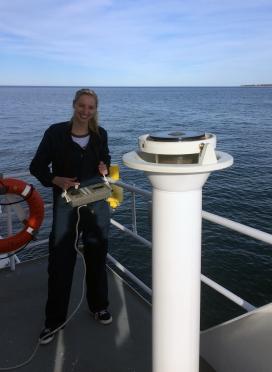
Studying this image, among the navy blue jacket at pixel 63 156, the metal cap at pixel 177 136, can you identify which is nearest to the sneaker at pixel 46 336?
the navy blue jacket at pixel 63 156

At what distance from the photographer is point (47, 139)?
234 cm

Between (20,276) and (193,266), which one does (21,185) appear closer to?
(20,276)

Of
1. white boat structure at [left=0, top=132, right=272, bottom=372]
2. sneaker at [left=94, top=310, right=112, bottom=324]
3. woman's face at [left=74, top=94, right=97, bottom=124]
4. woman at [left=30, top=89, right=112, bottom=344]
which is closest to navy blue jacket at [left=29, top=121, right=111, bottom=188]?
woman at [left=30, top=89, right=112, bottom=344]

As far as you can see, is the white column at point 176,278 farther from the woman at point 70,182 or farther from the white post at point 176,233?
the woman at point 70,182

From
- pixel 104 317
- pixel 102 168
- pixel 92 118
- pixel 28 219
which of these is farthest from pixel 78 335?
pixel 92 118

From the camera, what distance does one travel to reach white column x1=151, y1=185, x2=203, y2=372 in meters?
1.24

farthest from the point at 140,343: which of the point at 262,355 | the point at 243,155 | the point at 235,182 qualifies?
the point at 243,155

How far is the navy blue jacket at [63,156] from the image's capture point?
91.9 inches

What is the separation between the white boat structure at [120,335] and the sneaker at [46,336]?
4 centimetres

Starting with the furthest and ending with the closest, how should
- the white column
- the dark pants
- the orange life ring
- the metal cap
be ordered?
the orange life ring
the dark pants
the white column
the metal cap

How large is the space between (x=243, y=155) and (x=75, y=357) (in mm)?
20400

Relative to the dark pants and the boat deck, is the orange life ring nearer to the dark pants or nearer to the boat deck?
the boat deck

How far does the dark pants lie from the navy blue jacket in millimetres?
177

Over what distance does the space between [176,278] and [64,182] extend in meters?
1.18
